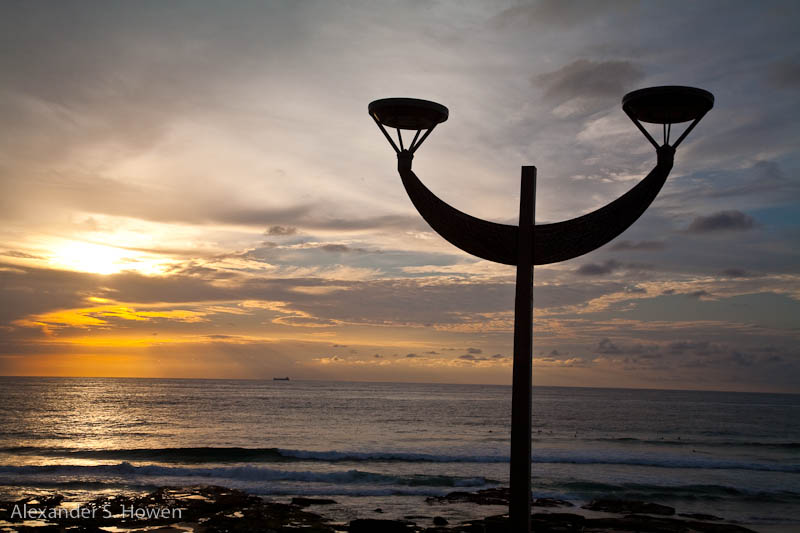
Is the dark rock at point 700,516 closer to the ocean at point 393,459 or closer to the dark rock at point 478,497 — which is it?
the ocean at point 393,459

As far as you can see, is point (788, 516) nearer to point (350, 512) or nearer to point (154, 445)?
point (350, 512)

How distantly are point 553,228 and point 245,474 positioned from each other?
21805 millimetres

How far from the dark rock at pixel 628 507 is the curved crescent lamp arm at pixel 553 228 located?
1427 centimetres

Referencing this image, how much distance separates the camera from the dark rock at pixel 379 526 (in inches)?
542

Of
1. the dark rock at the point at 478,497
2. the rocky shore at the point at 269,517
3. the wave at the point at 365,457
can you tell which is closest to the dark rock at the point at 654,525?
the rocky shore at the point at 269,517

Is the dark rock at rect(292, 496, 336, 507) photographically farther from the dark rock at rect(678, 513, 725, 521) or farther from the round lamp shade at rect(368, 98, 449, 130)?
the round lamp shade at rect(368, 98, 449, 130)

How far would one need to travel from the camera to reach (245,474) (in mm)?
23734

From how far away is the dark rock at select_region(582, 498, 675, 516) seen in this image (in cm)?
1678

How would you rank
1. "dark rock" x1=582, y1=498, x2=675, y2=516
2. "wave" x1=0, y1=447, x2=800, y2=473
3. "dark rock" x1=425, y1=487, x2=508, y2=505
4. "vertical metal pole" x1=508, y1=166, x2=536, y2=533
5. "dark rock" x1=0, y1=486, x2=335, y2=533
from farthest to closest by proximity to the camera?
Answer: "wave" x1=0, y1=447, x2=800, y2=473, "dark rock" x1=425, y1=487, x2=508, y2=505, "dark rock" x1=582, y1=498, x2=675, y2=516, "dark rock" x1=0, y1=486, x2=335, y2=533, "vertical metal pole" x1=508, y1=166, x2=536, y2=533

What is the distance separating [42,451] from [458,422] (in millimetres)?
30392

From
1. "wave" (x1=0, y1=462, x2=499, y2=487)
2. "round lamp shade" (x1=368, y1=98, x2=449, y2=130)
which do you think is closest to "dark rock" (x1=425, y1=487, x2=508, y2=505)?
"wave" (x1=0, y1=462, x2=499, y2=487)

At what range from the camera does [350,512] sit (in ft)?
53.0

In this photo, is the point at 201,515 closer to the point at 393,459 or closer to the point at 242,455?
the point at 393,459

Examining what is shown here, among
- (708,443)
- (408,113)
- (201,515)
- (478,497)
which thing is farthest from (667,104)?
(708,443)
